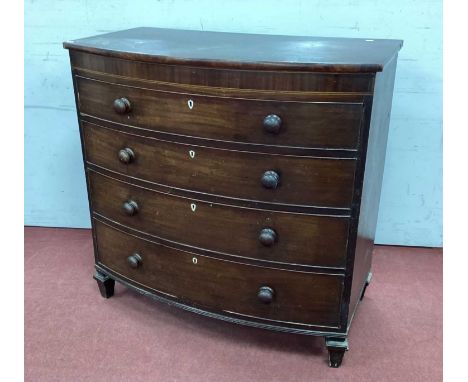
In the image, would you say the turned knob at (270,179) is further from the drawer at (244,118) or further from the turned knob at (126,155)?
the turned knob at (126,155)

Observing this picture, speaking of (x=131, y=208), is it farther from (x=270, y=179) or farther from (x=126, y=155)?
(x=270, y=179)

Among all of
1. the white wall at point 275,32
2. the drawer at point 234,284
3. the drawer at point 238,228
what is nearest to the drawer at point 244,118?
the drawer at point 238,228

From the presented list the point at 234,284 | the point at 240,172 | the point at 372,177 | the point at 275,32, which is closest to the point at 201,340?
the point at 234,284

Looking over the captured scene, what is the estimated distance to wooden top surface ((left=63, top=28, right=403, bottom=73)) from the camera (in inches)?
53.4

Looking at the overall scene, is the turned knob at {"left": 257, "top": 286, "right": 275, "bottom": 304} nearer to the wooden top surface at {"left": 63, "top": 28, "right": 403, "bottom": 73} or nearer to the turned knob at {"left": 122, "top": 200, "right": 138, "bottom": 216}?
the turned knob at {"left": 122, "top": 200, "right": 138, "bottom": 216}

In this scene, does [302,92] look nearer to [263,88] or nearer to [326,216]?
[263,88]

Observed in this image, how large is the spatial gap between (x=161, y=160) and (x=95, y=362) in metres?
0.74

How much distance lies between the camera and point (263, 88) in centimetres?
140

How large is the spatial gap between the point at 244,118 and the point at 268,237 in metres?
0.37

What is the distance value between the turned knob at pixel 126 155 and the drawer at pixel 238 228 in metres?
0.10

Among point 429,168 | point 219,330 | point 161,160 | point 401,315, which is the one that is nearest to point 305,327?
point 219,330

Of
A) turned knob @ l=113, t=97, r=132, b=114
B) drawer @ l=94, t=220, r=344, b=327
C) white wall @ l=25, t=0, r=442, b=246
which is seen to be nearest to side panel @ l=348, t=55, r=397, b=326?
drawer @ l=94, t=220, r=344, b=327

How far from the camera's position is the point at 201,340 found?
186 centimetres

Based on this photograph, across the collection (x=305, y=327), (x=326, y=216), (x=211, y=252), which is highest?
(x=326, y=216)
